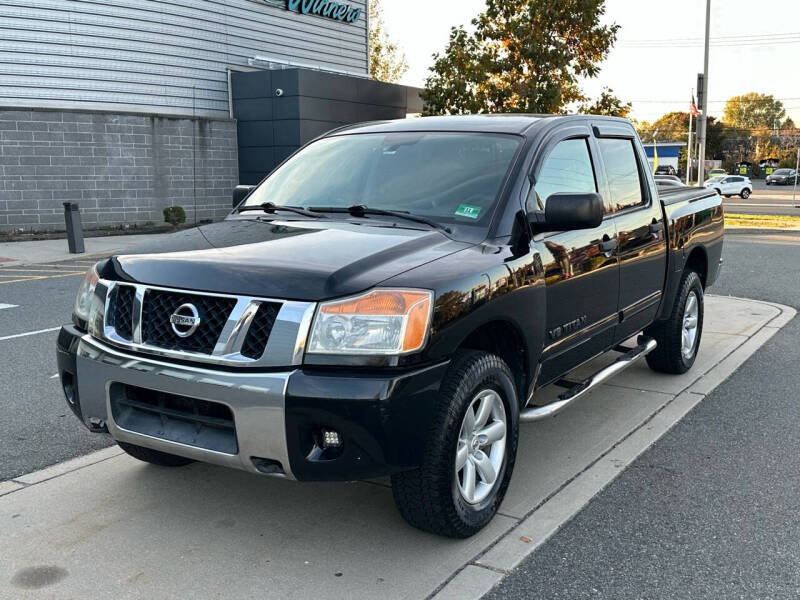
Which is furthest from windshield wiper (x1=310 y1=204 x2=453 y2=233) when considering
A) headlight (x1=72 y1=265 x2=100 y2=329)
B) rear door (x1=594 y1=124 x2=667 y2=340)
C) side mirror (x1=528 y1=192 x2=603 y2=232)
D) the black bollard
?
the black bollard

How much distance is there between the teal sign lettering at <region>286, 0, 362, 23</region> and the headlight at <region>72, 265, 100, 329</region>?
74.1 ft

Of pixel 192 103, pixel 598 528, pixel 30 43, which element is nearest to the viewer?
pixel 598 528

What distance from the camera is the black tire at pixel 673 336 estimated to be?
19.6 feet

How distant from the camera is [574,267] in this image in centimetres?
423

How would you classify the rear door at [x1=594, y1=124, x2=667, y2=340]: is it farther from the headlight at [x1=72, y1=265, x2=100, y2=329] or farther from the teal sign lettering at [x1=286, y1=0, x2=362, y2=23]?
the teal sign lettering at [x1=286, y1=0, x2=362, y2=23]

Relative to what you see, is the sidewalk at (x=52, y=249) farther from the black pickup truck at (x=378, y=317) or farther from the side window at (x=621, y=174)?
the black pickup truck at (x=378, y=317)

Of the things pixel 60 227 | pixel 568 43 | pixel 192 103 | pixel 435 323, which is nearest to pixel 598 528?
pixel 435 323

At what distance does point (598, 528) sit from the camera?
3598 mm

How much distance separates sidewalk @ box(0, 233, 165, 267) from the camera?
14.8 meters

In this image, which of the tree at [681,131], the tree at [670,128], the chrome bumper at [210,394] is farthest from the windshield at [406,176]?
the tree at [670,128]

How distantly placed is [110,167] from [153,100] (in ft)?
7.22

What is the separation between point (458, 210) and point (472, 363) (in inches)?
36.7

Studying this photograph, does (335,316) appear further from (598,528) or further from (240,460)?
(598,528)

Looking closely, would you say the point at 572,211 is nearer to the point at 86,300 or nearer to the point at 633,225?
the point at 633,225
